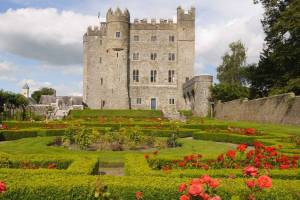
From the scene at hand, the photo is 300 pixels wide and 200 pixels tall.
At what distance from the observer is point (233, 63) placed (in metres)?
60.5

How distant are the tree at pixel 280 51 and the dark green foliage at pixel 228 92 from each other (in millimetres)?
7753

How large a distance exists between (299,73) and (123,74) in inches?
1011

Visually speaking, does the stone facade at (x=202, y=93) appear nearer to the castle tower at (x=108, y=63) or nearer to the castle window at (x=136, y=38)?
the castle tower at (x=108, y=63)

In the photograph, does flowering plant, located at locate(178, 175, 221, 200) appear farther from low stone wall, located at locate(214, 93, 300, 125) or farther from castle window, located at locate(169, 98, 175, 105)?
castle window, located at locate(169, 98, 175, 105)

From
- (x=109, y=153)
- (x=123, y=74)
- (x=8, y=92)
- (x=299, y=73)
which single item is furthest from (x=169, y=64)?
(x=109, y=153)

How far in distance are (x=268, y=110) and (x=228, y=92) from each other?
1396 centimetres

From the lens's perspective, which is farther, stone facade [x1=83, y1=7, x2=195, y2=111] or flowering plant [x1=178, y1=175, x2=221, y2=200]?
stone facade [x1=83, y1=7, x2=195, y2=111]

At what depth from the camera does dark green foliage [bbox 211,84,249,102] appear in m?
45.9

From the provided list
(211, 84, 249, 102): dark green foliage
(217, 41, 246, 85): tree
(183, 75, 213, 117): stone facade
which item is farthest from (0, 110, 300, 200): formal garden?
(217, 41, 246, 85): tree

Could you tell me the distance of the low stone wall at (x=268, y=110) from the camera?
2780 centimetres

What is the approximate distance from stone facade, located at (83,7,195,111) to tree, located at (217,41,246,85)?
832 cm

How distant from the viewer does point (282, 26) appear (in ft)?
93.9

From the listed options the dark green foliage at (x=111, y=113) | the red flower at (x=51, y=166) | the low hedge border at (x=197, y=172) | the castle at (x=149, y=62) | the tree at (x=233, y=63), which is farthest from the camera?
the tree at (x=233, y=63)

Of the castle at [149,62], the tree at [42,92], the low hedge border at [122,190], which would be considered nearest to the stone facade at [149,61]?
the castle at [149,62]
